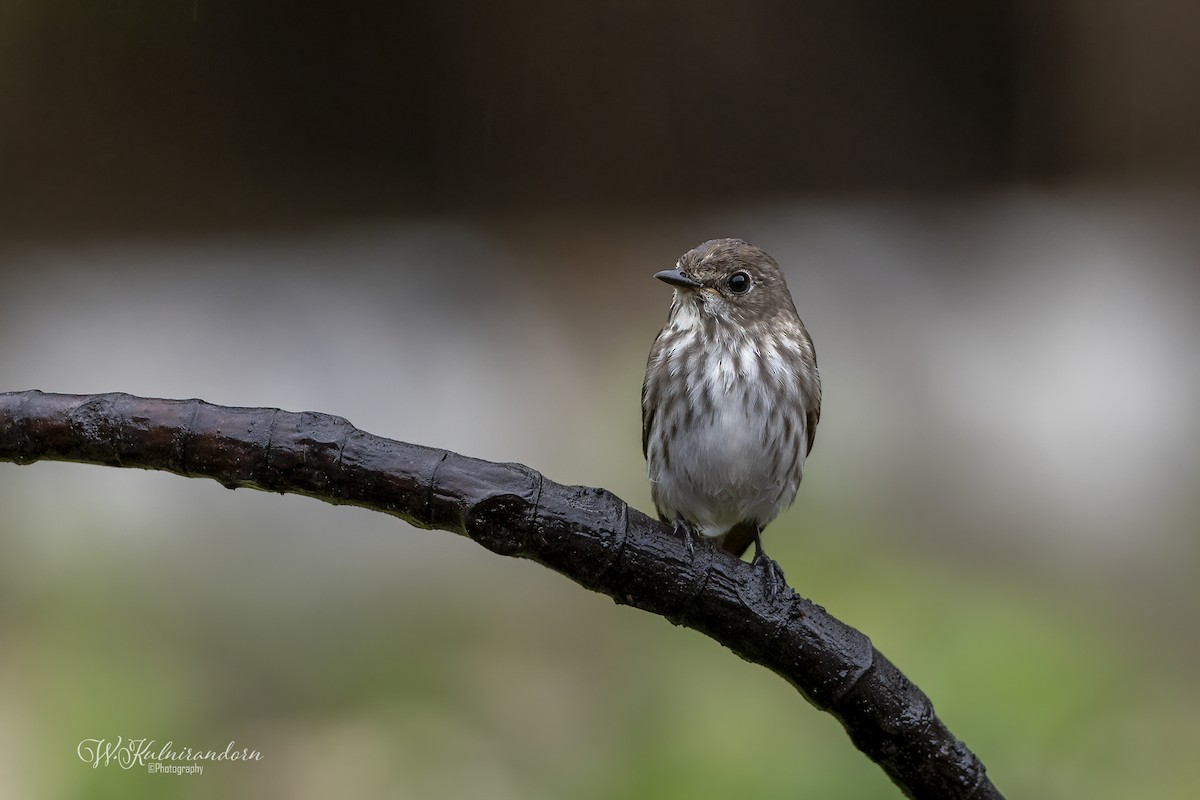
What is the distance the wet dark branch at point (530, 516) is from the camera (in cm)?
138

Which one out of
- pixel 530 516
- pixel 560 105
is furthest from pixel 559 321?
pixel 530 516

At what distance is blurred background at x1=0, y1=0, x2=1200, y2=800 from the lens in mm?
3271

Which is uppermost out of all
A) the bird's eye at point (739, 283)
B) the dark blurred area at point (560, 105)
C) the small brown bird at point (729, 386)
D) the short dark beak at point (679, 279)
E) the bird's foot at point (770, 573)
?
the dark blurred area at point (560, 105)

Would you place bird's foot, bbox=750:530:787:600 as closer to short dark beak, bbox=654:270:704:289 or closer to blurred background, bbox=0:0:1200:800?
short dark beak, bbox=654:270:704:289

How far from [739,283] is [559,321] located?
1611 mm

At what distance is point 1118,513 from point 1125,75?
4.54 feet

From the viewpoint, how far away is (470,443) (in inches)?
144

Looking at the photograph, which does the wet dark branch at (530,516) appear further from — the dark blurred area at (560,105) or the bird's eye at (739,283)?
the dark blurred area at (560,105)

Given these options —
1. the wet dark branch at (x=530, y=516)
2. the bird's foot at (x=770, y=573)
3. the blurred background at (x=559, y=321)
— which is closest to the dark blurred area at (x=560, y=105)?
the blurred background at (x=559, y=321)

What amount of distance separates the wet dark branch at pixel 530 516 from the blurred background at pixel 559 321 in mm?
1653

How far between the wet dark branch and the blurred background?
1653 mm

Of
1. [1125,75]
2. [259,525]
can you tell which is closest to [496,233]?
[259,525]

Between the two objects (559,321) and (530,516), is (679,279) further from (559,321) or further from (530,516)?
(559,321)

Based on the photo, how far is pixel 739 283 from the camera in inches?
86.0
